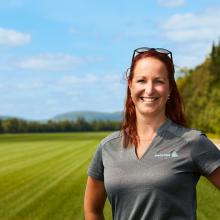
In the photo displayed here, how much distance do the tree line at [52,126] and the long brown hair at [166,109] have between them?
155884 millimetres

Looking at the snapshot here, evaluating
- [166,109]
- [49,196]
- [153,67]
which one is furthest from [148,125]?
[49,196]

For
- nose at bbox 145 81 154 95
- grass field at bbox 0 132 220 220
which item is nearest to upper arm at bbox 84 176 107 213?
nose at bbox 145 81 154 95

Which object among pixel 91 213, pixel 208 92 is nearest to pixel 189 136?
pixel 91 213

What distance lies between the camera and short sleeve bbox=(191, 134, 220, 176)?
351 centimetres

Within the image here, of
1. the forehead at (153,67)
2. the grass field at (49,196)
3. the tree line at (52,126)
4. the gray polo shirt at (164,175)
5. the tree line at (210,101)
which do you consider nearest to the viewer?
the gray polo shirt at (164,175)

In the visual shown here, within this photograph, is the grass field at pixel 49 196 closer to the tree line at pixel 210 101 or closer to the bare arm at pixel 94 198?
the bare arm at pixel 94 198

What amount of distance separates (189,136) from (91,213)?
35.1 inches

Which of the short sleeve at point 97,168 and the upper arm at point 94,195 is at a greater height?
the short sleeve at point 97,168

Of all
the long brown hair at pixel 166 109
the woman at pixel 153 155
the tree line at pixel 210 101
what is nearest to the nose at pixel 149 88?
the woman at pixel 153 155

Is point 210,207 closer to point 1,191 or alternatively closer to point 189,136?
point 1,191

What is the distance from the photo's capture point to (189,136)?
3.56m

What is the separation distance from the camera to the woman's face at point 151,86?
11.9ft

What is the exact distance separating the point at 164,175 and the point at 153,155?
15 centimetres

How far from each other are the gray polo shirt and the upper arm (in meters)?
0.25
